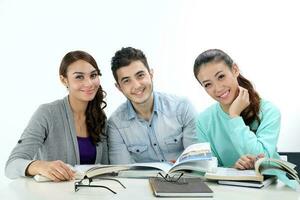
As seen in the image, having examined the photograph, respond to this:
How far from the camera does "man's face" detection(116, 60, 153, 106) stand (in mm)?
1902

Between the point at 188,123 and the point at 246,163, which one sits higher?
the point at 188,123

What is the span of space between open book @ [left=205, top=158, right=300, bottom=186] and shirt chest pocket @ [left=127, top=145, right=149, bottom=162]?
2.59 feet

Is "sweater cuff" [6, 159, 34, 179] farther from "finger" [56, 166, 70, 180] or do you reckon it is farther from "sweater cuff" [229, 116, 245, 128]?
"sweater cuff" [229, 116, 245, 128]

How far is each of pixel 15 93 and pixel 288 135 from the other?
207 centimetres

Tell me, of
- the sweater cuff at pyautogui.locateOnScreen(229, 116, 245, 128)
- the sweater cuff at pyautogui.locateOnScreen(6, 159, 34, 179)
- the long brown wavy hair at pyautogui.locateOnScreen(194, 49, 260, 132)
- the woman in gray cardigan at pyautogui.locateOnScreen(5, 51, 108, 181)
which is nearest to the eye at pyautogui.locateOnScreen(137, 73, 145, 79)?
the woman in gray cardigan at pyautogui.locateOnScreen(5, 51, 108, 181)

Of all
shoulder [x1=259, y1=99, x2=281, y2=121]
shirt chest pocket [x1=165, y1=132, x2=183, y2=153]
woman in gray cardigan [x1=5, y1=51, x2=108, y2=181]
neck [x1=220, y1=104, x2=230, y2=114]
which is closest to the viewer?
shoulder [x1=259, y1=99, x2=281, y2=121]

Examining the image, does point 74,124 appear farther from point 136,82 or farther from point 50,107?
point 136,82

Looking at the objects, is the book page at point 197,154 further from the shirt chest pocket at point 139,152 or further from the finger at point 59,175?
the shirt chest pocket at point 139,152

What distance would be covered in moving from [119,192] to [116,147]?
0.84 m

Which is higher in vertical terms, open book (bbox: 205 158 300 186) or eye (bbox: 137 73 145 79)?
eye (bbox: 137 73 145 79)

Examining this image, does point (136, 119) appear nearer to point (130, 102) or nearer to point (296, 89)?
point (130, 102)

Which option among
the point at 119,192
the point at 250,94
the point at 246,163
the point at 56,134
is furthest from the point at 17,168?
the point at 250,94

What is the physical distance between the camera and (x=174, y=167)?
1.23 meters

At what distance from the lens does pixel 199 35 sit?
8.65ft
